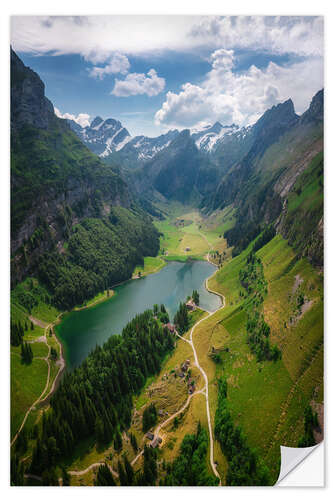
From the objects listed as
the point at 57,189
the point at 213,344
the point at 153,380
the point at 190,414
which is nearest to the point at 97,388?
the point at 153,380

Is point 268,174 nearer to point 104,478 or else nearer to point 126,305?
point 126,305

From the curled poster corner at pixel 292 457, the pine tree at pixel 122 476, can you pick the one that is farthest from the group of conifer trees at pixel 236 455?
the pine tree at pixel 122 476

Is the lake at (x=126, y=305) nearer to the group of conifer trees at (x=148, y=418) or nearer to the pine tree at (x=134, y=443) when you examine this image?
the group of conifer trees at (x=148, y=418)

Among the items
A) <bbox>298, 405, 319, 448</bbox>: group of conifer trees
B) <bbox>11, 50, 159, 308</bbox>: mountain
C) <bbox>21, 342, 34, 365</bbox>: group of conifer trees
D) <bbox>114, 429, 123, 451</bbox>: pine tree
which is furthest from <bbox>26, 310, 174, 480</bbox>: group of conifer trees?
<bbox>11, 50, 159, 308</bbox>: mountain

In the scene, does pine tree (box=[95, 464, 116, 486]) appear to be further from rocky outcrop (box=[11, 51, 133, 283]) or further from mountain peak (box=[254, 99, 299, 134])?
mountain peak (box=[254, 99, 299, 134])

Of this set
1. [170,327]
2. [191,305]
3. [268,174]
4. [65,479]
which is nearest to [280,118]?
A: [268,174]

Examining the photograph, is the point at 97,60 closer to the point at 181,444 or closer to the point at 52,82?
the point at 52,82
